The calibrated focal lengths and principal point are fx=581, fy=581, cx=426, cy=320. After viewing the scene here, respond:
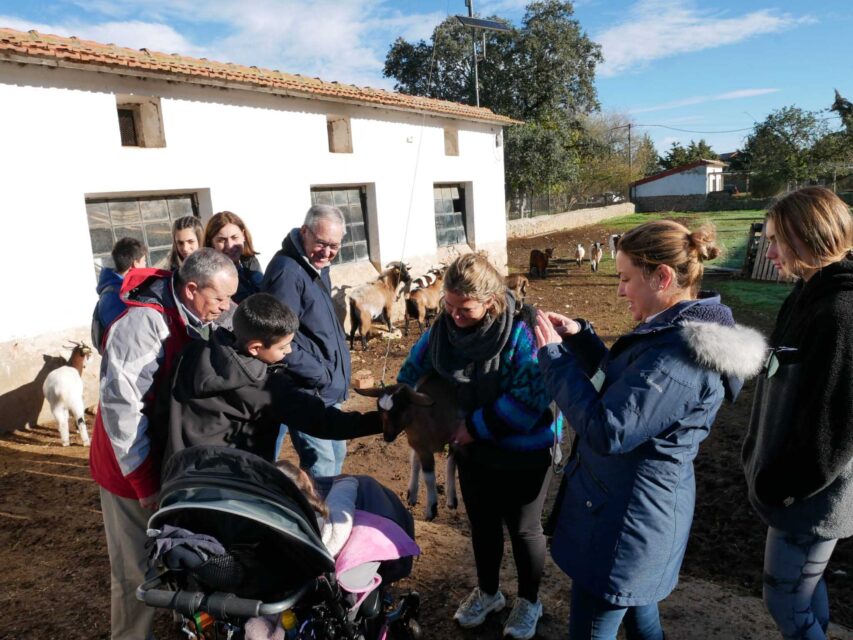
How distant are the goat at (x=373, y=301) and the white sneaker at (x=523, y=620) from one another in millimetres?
7399

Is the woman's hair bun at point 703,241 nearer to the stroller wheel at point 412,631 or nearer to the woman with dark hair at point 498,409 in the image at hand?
the woman with dark hair at point 498,409

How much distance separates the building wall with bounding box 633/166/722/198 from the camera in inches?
1705

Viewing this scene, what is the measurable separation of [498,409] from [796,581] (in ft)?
3.92

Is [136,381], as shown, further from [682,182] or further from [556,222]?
[682,182]

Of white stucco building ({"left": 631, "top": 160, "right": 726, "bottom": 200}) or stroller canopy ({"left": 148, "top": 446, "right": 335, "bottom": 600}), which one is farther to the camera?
white stucco building ({"left": 631, "top": 160, "right": 726, "bottom": 200})

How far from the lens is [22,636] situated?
2.95 meters

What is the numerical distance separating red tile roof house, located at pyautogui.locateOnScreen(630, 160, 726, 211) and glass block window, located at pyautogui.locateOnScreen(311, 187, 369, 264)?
34.8 metres

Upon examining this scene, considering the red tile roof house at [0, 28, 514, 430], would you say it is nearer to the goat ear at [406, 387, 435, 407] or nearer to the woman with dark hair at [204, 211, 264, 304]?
the woman with dark hair at [204, 211, 264, 304]

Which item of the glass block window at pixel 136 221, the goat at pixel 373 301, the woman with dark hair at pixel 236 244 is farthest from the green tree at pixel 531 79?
the woman with dark hair at pixel 236 244

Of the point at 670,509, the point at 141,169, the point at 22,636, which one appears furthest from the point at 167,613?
the point at 141,169

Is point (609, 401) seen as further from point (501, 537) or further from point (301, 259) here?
point (301, 259)

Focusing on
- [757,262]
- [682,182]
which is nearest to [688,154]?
[682,182]

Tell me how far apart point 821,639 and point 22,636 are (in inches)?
141

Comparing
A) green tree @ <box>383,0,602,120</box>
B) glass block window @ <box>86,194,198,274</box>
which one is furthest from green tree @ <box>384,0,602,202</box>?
glass block window @ <box>86,194,198,274</box>
